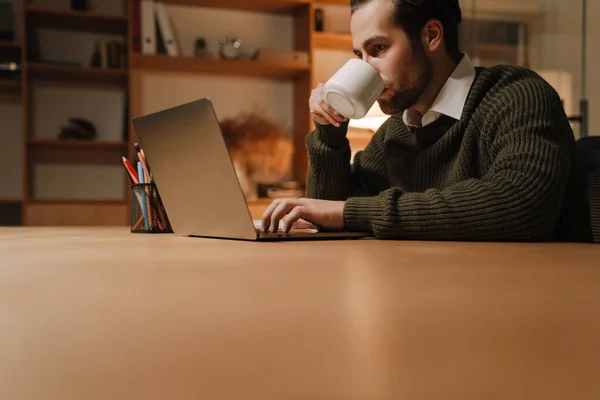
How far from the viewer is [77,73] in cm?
374

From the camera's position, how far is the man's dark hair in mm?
1344

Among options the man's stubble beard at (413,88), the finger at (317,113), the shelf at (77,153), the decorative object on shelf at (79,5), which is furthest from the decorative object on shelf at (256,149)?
the man's stubble beard at (413,88)

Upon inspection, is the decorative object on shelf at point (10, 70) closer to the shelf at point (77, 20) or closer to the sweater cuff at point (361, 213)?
the shelf at point (77, 20)

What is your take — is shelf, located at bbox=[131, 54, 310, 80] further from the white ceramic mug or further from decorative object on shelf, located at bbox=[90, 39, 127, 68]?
the white ceramic mug

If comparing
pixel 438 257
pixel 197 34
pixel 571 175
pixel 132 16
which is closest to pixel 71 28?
pixel 132 16

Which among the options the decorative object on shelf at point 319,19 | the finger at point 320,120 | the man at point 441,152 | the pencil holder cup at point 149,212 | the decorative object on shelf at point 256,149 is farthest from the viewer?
the decorative object on shelf at point 319,19

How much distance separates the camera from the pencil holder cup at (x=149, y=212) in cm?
123

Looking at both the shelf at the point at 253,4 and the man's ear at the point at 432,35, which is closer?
the man's ear at the point at 432,35

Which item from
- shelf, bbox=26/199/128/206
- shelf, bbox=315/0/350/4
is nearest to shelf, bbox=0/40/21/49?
shelf, bbox=26/199/128/206

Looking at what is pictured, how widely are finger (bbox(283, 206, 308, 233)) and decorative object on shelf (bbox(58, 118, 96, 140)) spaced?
10.3 ft

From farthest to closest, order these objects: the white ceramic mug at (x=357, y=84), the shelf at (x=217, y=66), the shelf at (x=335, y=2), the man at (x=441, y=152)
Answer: the shelf at (x=335, y=2) < the shelf at (x=217, y=66) < the white ceramic mug at (x=357, y=84) < the man at (x=441, y=152)

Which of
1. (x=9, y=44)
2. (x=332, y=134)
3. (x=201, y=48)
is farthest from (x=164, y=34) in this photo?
(x=332, y=134)

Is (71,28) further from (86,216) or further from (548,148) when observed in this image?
(548,148)

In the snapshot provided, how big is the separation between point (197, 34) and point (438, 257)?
386 centimetres
